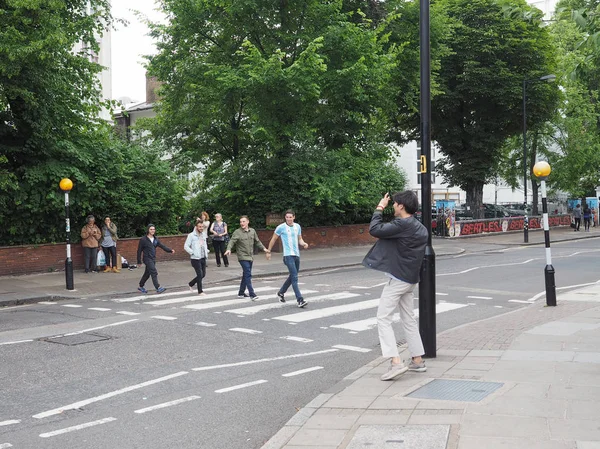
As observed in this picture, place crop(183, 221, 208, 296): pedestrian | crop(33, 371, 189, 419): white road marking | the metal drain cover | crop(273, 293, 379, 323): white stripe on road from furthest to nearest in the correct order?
crop(183, 221, 208, 296): pedestrian < crop(273, 293, 379, 323): white stripe on road < crop(33, 371, 189, 419): white road marking < the metal drain cover

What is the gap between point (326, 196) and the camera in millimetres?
27266

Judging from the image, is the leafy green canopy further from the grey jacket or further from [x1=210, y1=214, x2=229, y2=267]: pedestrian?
the grey jacket

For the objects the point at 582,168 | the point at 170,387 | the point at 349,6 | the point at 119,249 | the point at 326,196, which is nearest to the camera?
the point at 170,387

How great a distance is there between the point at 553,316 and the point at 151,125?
81.8 ft

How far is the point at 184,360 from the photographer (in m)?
8.88

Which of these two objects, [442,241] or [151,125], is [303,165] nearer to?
[151,125]

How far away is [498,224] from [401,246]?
127 ft

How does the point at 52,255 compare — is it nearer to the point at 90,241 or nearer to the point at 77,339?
the point at 90,241

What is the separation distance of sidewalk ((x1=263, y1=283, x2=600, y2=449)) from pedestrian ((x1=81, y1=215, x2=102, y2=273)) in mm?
14893

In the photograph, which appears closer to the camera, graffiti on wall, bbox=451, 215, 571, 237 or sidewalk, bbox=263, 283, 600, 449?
sidewalk, bbox=263, 283, 600, 449

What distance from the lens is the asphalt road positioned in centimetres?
610

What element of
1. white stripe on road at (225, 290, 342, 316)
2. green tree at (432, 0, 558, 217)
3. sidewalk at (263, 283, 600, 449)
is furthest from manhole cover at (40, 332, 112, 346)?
green tree at (432, 0, 558, 217)

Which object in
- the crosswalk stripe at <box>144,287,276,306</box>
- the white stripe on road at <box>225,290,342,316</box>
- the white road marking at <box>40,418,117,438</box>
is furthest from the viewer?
the crosswalk stripe at <box>144,287,276,306</box>

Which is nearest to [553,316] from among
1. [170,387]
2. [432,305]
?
[432,305]
